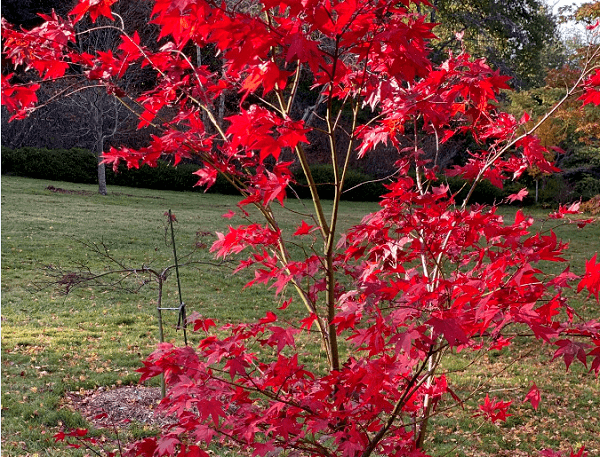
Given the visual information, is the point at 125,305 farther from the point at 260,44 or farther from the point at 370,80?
the point at 260,44

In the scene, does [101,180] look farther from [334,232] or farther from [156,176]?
[334,232]

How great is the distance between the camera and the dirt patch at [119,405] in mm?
3934

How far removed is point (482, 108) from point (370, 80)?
51 centimetres

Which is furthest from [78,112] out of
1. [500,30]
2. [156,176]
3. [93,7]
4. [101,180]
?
[93,7]

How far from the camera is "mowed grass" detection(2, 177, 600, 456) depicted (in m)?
3.96

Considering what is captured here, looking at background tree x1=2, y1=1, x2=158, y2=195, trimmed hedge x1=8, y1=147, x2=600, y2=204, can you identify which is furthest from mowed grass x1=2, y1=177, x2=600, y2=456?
trimmed hedge x1=8, y1=147, x2=600, y2=204

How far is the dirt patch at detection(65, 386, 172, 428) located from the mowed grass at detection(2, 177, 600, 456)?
107 mm

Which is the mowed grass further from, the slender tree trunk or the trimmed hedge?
the trimmed hedge

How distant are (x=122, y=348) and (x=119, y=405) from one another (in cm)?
128

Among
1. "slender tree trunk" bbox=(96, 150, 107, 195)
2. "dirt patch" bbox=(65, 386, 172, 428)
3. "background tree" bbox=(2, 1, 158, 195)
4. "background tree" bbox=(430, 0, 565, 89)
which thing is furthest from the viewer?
"background tree" bbox=(430, 0, 565, 89)

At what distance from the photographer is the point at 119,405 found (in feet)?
13.7

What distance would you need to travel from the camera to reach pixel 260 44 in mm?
1646

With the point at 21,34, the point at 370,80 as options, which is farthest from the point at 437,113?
the point at 21,34

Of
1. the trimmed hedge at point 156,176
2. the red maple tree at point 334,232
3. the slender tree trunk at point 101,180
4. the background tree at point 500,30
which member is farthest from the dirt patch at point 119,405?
the background tree at point 500,30
